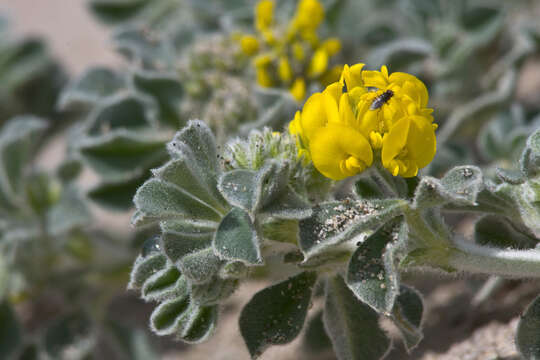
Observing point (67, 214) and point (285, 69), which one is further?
point (67, 214)

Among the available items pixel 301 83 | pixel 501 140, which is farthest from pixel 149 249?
pixel 501 140

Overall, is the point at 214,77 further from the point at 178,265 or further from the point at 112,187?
the point at 178,265

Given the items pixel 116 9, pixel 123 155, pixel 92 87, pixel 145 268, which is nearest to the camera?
pixel 145 268

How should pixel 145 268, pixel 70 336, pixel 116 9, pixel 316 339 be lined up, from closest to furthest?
pixel 145 268 < pixel 316 339 < pixel 70 336 < pixel 116 9

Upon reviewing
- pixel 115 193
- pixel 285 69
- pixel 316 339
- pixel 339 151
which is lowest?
pixel 316 339

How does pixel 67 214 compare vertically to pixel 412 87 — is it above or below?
below

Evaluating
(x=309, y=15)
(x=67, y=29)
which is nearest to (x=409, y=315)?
(x=309, y=15)

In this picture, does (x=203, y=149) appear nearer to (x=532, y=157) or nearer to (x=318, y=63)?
(x=532, y=157)
